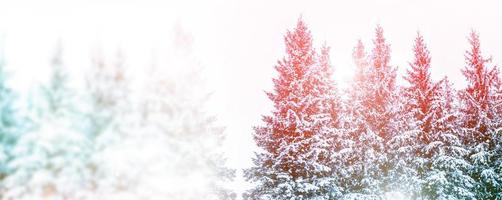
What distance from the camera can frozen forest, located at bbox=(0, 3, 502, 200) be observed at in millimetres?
21188

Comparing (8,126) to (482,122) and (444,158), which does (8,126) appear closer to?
(444,158)

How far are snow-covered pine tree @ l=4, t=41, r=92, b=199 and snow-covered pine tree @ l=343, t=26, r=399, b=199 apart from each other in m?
17.8

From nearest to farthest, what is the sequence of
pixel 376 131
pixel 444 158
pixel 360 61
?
pixel 444 158
pixel 376 131
pixel 360 61

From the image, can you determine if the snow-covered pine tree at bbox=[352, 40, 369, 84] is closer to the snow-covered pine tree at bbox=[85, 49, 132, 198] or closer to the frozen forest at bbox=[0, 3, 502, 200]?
the frozen forest at bbox=[0, 3, 502, 200]

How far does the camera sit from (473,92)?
3941 centimetres

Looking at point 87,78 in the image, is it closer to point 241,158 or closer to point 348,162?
point 348,162

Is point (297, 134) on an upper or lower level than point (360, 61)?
lower

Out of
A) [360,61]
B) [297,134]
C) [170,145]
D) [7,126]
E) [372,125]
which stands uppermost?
[360,61]

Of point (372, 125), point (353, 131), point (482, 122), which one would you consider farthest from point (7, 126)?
point (482, 122)

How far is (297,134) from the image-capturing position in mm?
33062

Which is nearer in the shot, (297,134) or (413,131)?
(297,134)

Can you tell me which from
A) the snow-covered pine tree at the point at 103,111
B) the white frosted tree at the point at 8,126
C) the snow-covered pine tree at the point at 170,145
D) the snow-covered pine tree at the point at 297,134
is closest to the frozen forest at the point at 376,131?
the snow-covered pine tree at the point at 297,134

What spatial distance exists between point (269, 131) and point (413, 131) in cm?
938

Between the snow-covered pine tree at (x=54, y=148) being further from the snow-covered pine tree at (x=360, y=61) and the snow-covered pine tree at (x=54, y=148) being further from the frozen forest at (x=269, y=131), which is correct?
the snow-covered pine tree at (x=360, y=61)
